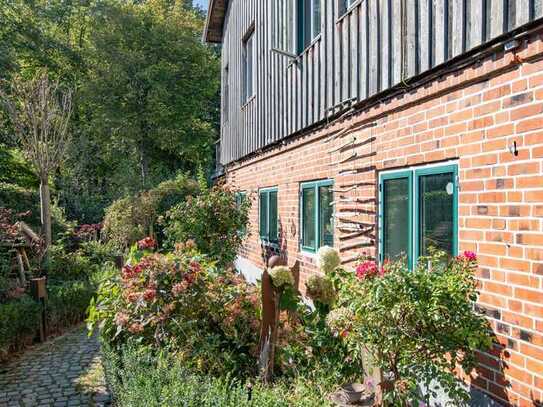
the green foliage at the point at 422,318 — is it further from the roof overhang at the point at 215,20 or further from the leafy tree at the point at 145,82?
the leafy tree at the point at 145,82

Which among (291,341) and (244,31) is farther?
(244,31)

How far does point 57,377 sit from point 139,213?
30.6ft

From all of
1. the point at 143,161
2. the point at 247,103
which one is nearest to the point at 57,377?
the point at 247,103

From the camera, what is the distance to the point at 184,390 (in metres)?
3.56

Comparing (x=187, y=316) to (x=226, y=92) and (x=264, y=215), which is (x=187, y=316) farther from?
(x=226, y=92)

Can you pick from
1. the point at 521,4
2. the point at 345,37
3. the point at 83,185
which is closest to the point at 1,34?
the point at 83,185

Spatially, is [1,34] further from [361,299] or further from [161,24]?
[361,299]

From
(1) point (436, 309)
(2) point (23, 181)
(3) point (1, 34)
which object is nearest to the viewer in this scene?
(1) point (436, 309)

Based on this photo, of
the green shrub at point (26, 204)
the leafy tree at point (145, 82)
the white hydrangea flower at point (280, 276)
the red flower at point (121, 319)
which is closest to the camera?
the white hydrangea flower at point (280, 276)

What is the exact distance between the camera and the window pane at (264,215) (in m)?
10.4

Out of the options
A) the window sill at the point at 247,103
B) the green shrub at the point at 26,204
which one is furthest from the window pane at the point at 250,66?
the green shrub at the point at 26,204

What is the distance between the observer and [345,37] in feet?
19.5

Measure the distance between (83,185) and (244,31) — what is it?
42.6 feet

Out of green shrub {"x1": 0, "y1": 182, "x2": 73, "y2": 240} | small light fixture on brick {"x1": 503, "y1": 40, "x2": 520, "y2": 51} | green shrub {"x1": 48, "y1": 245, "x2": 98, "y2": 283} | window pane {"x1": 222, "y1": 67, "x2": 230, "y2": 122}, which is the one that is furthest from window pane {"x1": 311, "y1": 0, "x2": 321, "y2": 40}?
green shrub {"x1": 0, "y1": 182, "x2": 73, "y2": 240}
